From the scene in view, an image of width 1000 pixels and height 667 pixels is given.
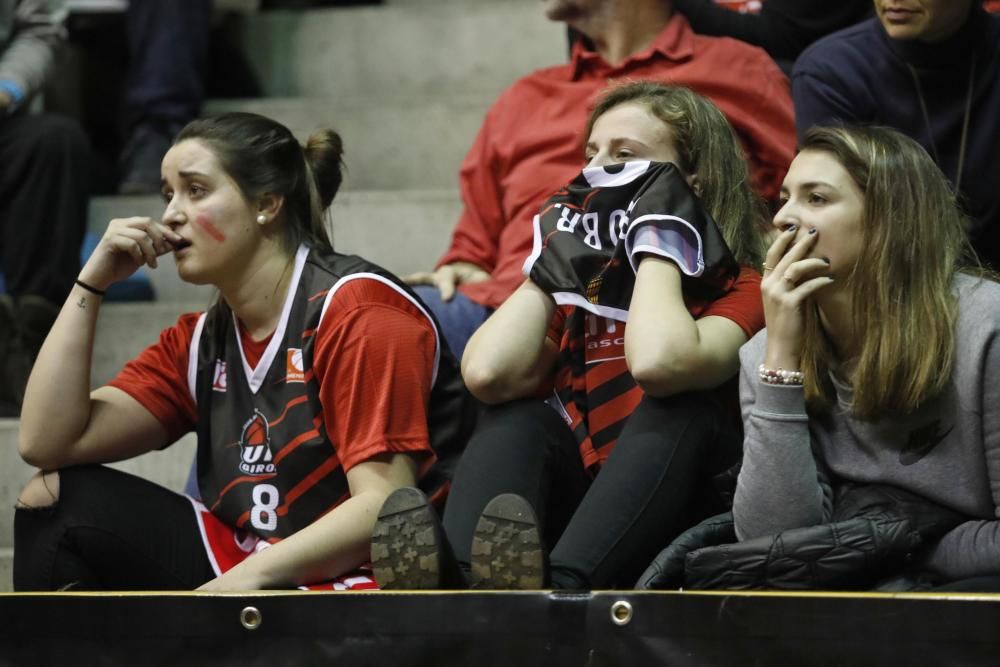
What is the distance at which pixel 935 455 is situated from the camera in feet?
5.45

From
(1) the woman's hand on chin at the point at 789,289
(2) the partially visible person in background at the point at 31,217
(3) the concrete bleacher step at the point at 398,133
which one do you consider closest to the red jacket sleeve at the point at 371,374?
(1) the woman's hand on chin at the point at 789,289

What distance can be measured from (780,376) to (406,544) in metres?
0.45

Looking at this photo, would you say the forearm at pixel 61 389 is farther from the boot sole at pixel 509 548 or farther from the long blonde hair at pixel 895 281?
the long blonde hair at pixel 895 281

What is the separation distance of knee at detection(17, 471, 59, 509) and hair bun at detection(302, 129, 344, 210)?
0.54 m

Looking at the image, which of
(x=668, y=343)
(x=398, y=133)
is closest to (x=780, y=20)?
(x=398, y=133)

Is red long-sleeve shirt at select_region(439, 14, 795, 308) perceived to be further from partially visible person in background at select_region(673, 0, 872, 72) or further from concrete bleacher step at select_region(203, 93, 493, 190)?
concrete bleacher step at select_region(203, 93, 493, 190)

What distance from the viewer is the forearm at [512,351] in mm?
1874

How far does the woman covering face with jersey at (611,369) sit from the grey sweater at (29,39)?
1.44 meters

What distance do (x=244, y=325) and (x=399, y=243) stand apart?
→ 2.98ft

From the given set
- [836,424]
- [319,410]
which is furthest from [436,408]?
[836,424]

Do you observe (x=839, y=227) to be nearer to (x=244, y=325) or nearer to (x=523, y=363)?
(x=523, y=363)

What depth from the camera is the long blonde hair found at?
5.42 ft

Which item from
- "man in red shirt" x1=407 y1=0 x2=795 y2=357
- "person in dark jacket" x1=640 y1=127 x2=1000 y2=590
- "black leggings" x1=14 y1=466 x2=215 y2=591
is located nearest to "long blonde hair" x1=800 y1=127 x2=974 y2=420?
"person in dark jacket" x1=640 y1=127 x2=1000 y2=590

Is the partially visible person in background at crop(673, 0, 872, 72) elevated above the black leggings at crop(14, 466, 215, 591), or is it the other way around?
the partially visible person in background at crop(673, 0, 872, 72)
